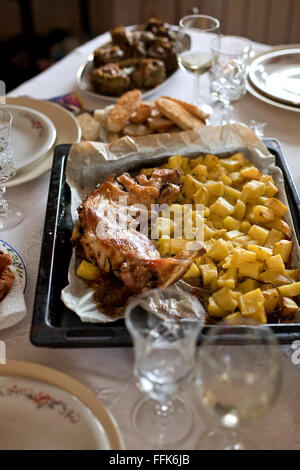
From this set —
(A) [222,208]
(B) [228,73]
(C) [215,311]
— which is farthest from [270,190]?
(B) [228,73]

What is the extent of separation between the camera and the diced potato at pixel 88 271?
4.68ft

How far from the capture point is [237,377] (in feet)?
3.13

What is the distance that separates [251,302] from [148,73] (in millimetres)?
1282

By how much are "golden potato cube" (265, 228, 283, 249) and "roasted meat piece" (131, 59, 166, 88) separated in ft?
3.37

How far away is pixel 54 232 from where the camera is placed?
1515 mm

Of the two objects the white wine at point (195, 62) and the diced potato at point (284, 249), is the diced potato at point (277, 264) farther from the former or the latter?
the white wine at point (195, 62)

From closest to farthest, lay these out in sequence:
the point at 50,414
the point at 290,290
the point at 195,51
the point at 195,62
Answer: the point at 50,414 < the point at 290,290 < the point at 195,62 < the point at 195,51

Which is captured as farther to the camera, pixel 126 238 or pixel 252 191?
pixel 252 191

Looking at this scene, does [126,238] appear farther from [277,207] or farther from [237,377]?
[237,377]

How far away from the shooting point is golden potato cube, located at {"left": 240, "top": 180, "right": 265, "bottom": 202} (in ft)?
5.43

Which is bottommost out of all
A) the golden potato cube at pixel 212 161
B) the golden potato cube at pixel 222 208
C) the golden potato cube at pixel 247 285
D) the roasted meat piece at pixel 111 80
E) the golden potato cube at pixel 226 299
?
the golden potato cube at pixel 247 285

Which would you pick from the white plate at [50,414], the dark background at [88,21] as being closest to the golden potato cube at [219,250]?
the white plate at [50,414]

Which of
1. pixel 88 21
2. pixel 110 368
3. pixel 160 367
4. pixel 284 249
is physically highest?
pixel 160 367

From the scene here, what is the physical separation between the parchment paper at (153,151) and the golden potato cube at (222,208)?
169 mm
